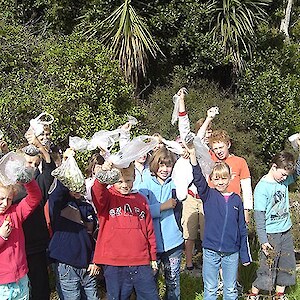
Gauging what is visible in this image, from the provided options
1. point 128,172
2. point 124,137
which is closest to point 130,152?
point 128,172

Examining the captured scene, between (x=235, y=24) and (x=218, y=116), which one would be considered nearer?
(x=218, y=116)

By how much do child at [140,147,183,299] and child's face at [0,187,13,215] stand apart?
1037 millimetres

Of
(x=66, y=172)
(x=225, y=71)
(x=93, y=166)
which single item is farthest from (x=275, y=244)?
(x=225, y=71)

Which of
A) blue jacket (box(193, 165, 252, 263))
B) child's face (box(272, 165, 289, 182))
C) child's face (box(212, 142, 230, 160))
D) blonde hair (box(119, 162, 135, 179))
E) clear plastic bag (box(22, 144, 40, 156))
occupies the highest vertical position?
clear plastic bag (box(22, 144, 40, 156))

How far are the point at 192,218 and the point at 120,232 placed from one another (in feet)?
6.01

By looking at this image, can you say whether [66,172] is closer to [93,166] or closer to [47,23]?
[93,166]

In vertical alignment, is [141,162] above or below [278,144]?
above

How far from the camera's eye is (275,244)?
4.09 metres

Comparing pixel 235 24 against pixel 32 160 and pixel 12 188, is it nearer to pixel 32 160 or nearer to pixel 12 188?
pixel 32 160

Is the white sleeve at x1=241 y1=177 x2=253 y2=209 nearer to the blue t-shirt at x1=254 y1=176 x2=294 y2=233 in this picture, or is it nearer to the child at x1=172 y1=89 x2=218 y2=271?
the blue t-shirt at x1=254 y1=176 x2=294 y2=233

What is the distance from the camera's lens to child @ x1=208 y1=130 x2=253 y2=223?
4207 mm

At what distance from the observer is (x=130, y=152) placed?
3156 mm

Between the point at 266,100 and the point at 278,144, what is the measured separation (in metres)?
0.84

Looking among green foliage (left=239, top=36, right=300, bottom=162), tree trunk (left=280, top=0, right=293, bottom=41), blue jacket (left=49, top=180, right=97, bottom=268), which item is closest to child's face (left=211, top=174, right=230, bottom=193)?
blue jacket (left=49, top=180, right=97, bottom=268)
